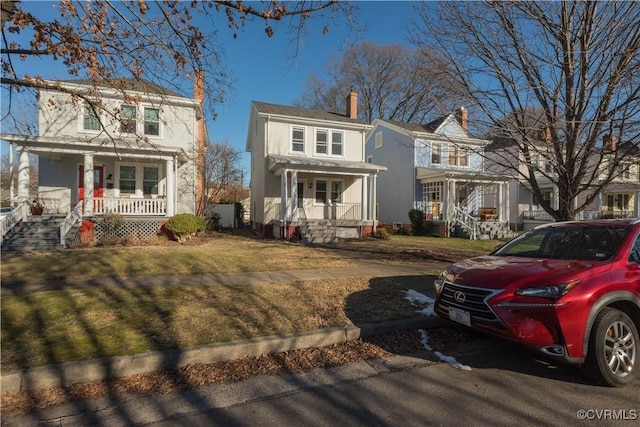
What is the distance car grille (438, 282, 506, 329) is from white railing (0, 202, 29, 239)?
14183 millimetres

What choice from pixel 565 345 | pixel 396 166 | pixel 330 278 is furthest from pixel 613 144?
pixel 396 166

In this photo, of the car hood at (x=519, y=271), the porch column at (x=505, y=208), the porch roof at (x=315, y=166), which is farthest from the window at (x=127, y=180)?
the porch column at (x=505, y=208)

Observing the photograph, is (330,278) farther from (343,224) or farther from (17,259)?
(343,224)

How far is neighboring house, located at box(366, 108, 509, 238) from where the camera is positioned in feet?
66.3

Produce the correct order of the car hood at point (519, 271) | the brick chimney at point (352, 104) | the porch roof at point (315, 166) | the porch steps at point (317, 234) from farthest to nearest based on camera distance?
the brick chimney at point (352, 104), the porch roof at point (315, 166), the porch steps at point (317, 234), the car hood at point (519, 271)

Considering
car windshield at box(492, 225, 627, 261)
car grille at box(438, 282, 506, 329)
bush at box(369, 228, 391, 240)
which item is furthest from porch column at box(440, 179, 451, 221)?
car grille at box(438, 282, 506, 329)

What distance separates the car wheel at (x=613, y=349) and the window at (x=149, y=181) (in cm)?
1750

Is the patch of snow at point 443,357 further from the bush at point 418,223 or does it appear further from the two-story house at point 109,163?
the bush at point 418,223

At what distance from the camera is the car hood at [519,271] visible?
11.8 feet

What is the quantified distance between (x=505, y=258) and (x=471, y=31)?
17.3 feet

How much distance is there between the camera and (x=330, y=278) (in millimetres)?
7645
